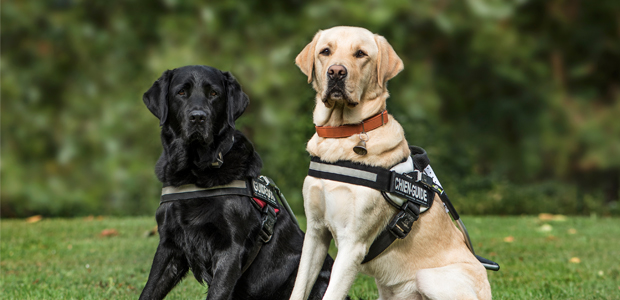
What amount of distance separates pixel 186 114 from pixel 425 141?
6.59 meters

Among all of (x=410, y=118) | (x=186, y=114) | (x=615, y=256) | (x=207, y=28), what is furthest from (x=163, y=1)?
(x=615, y=256)

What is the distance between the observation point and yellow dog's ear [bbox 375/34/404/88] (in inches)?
113

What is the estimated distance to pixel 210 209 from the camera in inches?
112

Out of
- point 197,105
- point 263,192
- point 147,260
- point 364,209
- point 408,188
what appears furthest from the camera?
point 147,260

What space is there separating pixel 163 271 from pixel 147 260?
2.37m

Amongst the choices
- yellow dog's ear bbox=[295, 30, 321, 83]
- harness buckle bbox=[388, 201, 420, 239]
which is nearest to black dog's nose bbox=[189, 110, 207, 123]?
yellow dog's ear bbox=[295, 30, 321, 83]

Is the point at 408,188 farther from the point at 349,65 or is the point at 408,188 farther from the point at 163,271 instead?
the point at 163,271

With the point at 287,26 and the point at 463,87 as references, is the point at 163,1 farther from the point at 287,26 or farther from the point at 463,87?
→ the point at 463,87

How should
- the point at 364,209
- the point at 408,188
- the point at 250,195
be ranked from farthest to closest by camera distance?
the point at 250,195, the point at 408,188, the point at 364,209

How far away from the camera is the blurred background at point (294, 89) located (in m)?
8.49

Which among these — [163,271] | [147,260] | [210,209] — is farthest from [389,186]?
[147,260]

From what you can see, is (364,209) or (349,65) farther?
(349,65)

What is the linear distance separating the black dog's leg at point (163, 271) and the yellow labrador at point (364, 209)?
2.25 feet

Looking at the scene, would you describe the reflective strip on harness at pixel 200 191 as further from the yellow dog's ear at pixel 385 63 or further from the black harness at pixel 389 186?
the yellow dog's ear at pixel 385 63
